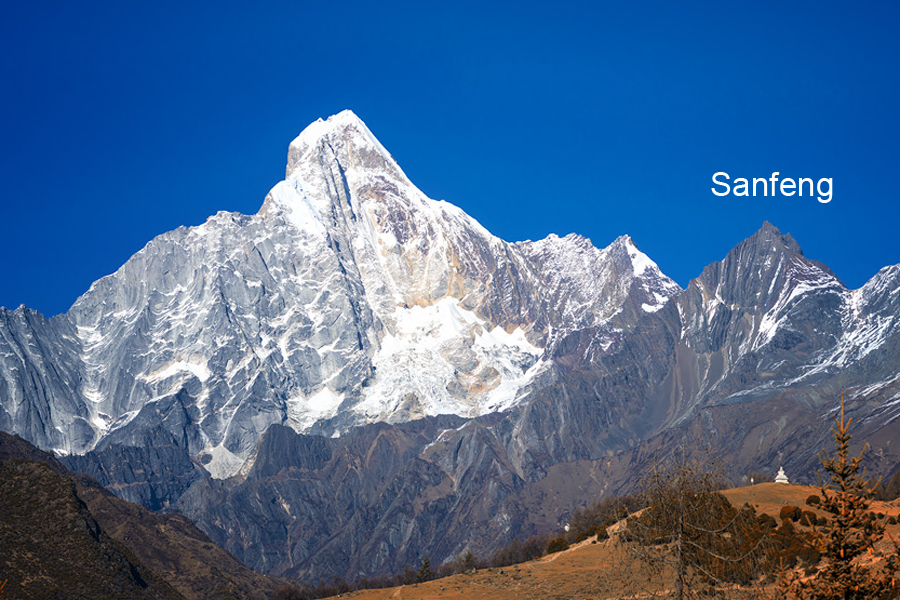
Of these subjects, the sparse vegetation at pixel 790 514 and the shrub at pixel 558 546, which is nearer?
the sparse vegetation at pixel 790 514

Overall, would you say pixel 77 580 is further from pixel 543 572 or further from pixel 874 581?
pixel 874 581

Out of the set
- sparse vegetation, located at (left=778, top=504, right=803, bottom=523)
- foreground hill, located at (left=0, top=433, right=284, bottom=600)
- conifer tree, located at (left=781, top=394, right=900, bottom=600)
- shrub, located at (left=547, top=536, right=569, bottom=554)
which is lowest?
conifer tree, located at (left=781, top=394, right=900, bottom=600)

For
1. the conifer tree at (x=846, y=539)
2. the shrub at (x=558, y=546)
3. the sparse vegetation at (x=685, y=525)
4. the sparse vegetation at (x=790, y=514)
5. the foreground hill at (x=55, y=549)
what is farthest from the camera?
the foreground hill at (x=55, y=549)

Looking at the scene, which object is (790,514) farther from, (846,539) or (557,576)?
(846,539)

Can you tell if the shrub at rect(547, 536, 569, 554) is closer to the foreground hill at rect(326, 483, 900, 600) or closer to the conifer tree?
the foreground hill at rect(326, 483, 900, 600)

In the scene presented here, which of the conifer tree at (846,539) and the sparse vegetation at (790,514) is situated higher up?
the sparse vegetation at (790,514)

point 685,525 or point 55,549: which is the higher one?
point 55,549

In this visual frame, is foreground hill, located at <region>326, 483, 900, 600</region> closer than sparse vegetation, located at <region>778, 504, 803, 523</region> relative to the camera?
Yes

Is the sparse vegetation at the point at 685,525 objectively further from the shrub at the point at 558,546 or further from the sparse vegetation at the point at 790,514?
the shrub at the point at 558,546

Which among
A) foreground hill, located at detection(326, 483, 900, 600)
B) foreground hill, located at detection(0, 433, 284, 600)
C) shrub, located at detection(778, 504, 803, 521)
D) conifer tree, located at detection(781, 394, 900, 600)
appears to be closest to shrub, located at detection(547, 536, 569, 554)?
foreground hill, located at detection(326, 483, 900, 600)

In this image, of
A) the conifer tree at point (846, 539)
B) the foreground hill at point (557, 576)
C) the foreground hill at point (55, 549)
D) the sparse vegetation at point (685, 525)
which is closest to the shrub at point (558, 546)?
the foreground hill at point (557, 576)

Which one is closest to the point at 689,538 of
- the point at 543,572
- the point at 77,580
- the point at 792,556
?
the point at 792,556

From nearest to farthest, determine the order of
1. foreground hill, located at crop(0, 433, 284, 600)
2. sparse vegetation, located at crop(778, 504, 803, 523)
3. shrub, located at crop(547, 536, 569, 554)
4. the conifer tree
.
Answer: the conifer tree < sparse vegetation, located at crop(778, 504, 803, 523) < shrub, located at crop(547, 536, 569, 554) < foreground hill, located at crop(0, 433, 284, 600)

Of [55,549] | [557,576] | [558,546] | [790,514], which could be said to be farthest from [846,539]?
[55,549]
